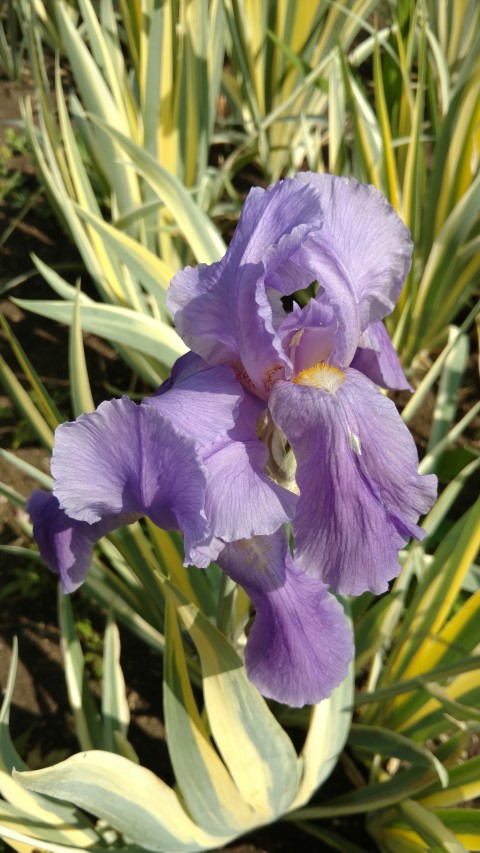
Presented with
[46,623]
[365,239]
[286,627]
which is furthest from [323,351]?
[46,623]

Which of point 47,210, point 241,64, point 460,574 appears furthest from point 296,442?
point 47,210

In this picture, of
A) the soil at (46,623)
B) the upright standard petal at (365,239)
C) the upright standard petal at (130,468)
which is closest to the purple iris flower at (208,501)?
the upright standard petal at (130,468)

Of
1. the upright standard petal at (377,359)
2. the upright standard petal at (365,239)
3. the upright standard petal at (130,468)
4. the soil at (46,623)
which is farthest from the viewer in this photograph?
the soil at (46,623)

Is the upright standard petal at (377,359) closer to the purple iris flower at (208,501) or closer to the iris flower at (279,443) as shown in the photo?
the iris flower at (279,443)

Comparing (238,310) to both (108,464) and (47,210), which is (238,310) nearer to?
(108,464)

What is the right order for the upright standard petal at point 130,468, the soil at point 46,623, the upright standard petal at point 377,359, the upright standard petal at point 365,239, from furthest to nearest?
the soil at point 46,623 < the upright standard petal at point 377,359 < the upright standard petal at point 365,239 < the upright standard petal at point 130,468

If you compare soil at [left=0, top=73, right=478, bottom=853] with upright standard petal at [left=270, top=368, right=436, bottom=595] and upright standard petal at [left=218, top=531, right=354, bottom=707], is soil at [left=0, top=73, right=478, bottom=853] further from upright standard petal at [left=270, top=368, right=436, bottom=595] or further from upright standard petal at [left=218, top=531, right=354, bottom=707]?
upright standard petal at [left=270, top=368, right=436, bottom=595]

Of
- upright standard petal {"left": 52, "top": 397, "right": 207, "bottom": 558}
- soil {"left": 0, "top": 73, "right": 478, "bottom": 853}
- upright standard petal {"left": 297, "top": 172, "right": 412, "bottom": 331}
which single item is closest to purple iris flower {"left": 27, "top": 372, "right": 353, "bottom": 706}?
upright standard petal {"left": 52, "top": 397, "right": 207, "bottom": 558}
